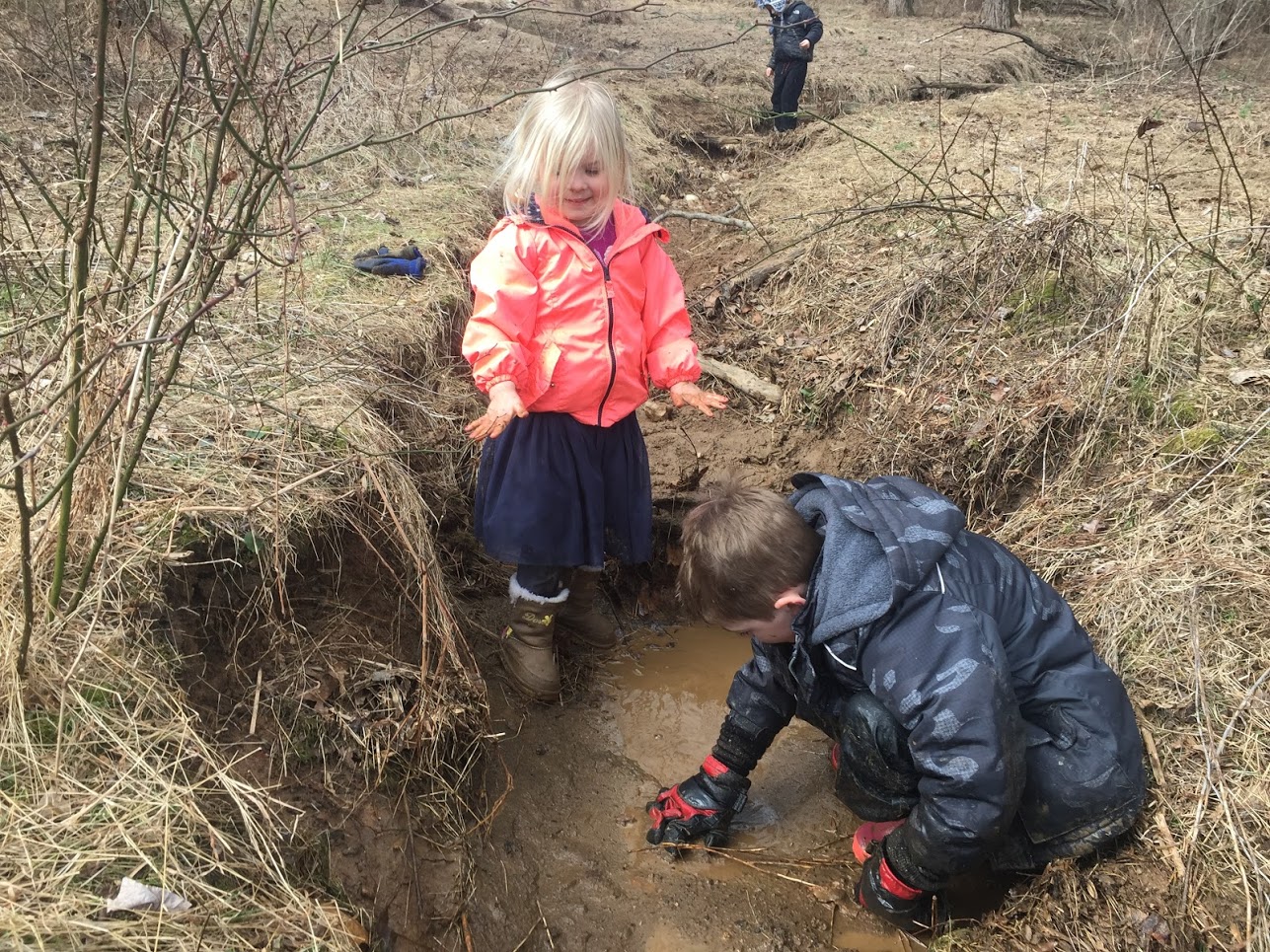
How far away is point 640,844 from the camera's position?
9.83ft

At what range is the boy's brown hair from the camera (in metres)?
2.21

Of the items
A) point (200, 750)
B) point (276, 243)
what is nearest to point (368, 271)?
point (276, 243)

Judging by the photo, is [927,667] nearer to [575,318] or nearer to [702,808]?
[702,808]

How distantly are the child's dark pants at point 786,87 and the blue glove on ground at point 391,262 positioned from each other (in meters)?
5.62

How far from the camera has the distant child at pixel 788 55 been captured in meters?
8.71

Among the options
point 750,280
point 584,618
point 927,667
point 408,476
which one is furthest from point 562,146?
point 750,280

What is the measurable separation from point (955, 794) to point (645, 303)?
1722mm

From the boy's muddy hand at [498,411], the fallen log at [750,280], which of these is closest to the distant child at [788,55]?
the fallen log at [750,280]

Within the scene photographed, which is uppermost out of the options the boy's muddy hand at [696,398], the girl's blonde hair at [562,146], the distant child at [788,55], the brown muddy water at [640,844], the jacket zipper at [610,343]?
the distant child at [788,55]

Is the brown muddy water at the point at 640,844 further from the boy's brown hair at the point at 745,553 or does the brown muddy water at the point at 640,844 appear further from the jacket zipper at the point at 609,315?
the jacket zipper at the point at 609,315

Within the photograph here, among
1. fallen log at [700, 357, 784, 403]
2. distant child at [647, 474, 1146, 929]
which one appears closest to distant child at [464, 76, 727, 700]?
distant child at [647, 474, 1146, 929]

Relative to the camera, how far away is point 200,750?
6.85 ft

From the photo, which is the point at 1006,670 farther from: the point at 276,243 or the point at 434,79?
the point at 434,79

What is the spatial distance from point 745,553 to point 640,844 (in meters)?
1.34
